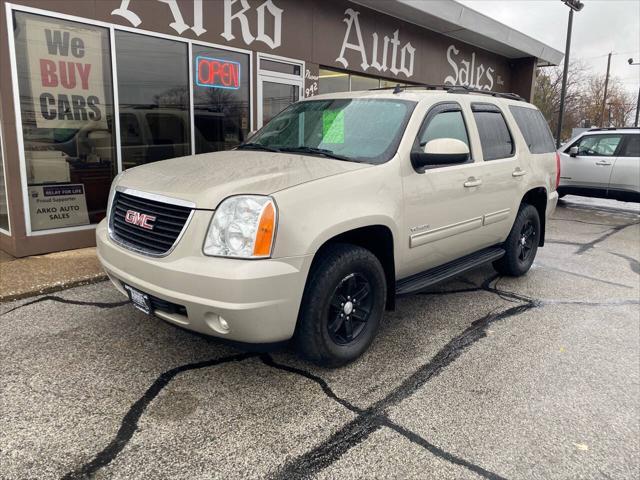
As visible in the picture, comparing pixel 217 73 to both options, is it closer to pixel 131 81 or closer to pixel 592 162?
pixel 131 81

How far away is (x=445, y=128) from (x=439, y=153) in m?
0.67

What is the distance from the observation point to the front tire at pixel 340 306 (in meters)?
2.96

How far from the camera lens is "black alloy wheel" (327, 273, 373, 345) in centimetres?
321

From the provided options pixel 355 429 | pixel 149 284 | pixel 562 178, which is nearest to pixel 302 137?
pixel 149 284

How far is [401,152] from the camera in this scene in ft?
11.6

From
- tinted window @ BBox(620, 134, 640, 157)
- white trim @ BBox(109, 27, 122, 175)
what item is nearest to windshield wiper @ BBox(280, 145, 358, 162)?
white trim @ BBox(109, 27, 122, 175)

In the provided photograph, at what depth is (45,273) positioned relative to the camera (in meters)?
5.01

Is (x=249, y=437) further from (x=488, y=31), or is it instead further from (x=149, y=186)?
(x=488, y=31)

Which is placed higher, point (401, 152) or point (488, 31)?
point (488, 31)

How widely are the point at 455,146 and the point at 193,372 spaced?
2395 mm

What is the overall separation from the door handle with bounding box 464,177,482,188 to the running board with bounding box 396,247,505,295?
2.29ft

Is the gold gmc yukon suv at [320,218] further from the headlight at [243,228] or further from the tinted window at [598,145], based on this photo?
the tinted window at [598,145]

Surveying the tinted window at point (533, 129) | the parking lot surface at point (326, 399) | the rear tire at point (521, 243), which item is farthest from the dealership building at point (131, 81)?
the rear tire at point (521, 243)

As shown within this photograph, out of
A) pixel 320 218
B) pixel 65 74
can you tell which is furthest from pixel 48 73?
pixel 320 218
